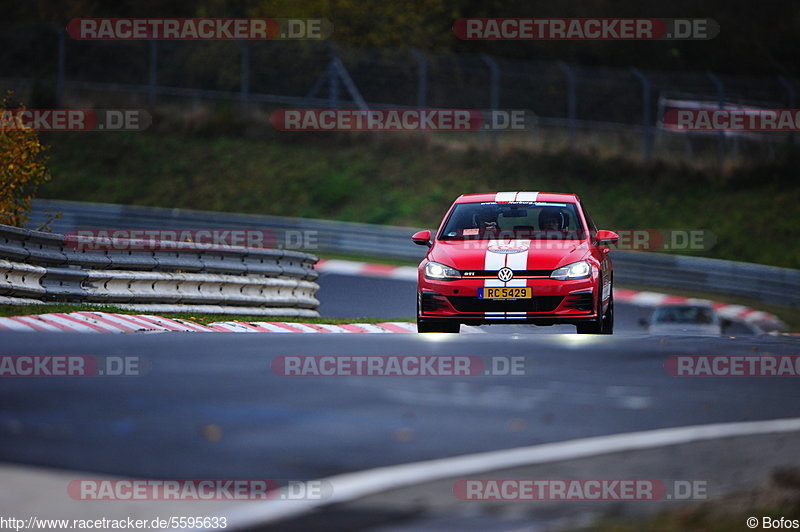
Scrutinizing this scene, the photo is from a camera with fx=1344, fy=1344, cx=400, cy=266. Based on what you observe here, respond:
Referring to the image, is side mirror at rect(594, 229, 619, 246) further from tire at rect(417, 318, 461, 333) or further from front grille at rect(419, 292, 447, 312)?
front grille at rect(419, 292, 447, 312)

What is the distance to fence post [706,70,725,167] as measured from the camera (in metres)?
35.0

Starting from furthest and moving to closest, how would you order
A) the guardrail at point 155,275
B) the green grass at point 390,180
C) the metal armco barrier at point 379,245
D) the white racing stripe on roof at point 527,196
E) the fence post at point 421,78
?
the green grass at point 390,180 < the fence post at point 421,78 < the metal armco barrier at point 379,245 < the white racing stripe on roof at point 527,196 < the guardrail at point 155,275

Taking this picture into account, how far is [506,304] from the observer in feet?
42.2

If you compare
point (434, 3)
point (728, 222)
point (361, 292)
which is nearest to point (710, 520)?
point (361, 292)

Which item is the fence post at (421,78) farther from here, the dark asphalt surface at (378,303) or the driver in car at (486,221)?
the driver in car at (486,221)

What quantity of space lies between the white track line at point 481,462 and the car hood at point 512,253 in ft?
18.3

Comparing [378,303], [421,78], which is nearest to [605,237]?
[378,303]

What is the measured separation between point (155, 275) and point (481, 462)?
1087cm

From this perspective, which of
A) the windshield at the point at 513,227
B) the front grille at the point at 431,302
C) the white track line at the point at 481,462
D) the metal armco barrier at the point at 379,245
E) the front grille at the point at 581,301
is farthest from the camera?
the metal armco barrier at the point at 379,245

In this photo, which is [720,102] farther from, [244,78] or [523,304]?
[523,304]

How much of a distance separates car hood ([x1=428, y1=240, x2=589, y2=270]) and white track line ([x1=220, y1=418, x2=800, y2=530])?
5591 millimetres

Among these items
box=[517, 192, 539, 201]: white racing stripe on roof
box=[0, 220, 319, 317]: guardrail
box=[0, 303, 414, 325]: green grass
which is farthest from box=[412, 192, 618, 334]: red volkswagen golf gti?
box=[0, 220, 319, 317]: guardrail

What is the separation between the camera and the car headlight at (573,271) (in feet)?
42.7

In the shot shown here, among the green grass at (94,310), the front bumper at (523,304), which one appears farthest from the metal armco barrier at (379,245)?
the front bumper at (523,304)
